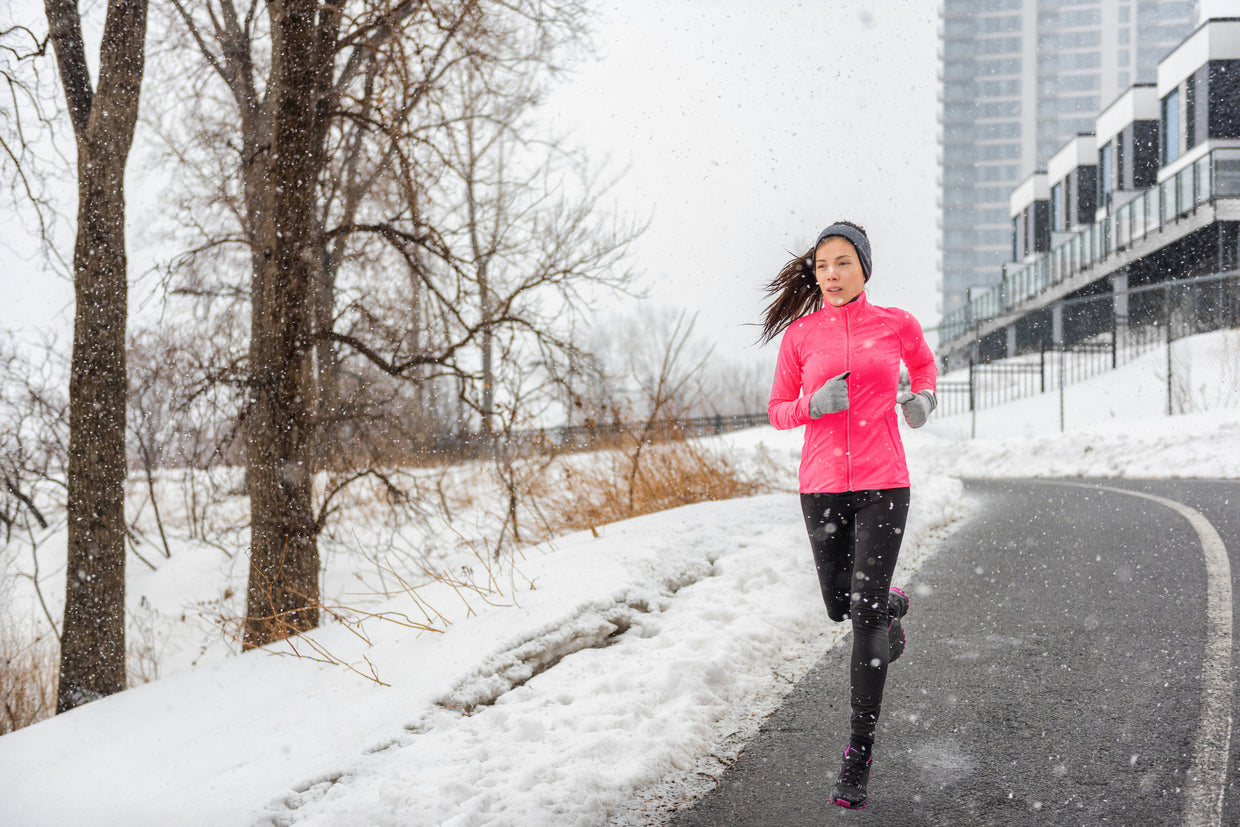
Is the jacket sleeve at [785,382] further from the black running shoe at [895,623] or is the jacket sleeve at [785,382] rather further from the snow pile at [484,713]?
the snow pile at [484,713]

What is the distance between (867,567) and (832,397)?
0.76 metres

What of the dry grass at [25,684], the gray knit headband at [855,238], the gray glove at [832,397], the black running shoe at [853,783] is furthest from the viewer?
the dry grass at [25,684]

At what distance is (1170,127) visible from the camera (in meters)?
30.4

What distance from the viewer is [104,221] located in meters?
7.67

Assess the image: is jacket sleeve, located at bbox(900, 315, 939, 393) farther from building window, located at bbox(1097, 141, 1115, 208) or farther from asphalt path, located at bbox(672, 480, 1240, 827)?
building window, located at bbox(1097, 141, 1115, 208)

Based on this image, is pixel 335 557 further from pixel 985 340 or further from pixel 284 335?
pixel 985 340

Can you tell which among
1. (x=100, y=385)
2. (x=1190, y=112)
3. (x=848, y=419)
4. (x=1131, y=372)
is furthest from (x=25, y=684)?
(x=1190, y=112)

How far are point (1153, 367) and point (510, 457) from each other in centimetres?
2062

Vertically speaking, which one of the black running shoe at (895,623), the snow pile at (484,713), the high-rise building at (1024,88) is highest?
the high-rise building at (1024,88)

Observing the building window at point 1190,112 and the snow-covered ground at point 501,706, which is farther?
the building window at point 1190,112

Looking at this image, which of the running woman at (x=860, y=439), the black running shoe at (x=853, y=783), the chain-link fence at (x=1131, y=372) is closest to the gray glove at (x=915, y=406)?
the running woman at (x=860, y=439)

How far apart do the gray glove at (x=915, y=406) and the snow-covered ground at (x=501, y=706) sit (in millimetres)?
1735

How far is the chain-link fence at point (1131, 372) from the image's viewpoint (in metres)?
18.3

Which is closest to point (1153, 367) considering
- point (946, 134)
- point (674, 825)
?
point (674, 825)
